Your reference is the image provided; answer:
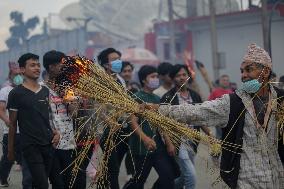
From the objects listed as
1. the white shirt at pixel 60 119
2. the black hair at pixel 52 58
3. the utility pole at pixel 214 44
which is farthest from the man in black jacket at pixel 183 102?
the utility pole at pixel 214 44

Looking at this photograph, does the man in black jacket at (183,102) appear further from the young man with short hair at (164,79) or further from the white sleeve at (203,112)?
the white sleeve at (203,112)

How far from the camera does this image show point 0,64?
54.9 m

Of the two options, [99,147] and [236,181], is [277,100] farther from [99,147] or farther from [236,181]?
[99,147]

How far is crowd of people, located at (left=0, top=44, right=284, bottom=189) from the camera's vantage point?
3.93 m

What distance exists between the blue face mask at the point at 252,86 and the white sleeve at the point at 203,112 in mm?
149

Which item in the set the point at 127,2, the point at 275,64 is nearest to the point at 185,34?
the point at 275,64

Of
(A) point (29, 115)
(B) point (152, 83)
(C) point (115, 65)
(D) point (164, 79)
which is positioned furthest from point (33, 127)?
(D) point (164, 79)

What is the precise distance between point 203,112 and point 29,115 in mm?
2244

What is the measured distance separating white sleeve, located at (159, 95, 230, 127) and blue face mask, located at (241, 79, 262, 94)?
0.49 feet

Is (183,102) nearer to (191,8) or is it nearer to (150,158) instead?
(150,158)

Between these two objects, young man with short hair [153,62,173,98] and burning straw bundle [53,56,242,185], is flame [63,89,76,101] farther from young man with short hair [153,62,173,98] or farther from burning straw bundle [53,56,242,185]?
young man with short hair [153,62,173,98]

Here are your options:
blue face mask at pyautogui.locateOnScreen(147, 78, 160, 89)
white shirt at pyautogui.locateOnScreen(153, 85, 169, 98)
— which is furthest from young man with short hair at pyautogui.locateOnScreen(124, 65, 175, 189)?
white shirt at pyautogui.locateOnScreen(153, 85, 169, 98)

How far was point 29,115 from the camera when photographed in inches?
219

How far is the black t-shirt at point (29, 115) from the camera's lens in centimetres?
554
